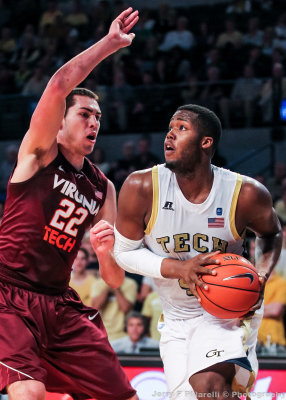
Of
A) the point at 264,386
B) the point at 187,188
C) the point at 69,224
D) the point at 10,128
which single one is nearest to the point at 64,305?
the point at 69,224

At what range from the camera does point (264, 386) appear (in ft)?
16.6

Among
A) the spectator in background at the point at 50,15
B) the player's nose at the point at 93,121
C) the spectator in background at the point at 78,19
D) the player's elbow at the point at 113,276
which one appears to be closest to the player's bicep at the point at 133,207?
the player's elbow at the point at 113,276

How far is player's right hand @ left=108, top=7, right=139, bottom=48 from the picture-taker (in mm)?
3672

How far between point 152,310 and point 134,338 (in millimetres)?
314

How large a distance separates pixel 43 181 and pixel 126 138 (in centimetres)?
610

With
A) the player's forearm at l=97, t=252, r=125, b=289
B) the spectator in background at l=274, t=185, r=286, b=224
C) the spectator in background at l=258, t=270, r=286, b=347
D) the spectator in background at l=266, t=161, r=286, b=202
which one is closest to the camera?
the player's forearm at l=97, t=252, r=125, b=289

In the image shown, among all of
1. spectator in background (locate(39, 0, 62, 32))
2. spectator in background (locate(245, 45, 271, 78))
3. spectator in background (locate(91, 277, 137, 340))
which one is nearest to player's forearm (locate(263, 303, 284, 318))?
spectator in background (locate(91, 277, 137, 340))

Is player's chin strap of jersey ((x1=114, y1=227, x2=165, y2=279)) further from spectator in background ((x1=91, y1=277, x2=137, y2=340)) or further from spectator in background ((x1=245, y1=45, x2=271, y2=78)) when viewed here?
spectator in background ((x1=245, y1=45, x2=271, y2=78))

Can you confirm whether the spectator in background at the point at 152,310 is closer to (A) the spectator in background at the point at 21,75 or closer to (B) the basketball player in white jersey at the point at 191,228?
(B) the basketball player in white jersey at the point at 191,228

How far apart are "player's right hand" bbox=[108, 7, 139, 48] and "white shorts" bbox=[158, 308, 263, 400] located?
62.9 inches

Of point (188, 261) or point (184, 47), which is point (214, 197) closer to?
point (188, 261)

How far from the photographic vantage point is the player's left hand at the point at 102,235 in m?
3.88

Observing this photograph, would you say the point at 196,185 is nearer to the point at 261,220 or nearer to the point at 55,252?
the point at 261,220

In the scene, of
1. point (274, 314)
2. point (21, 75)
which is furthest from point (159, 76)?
point (274, 314)
